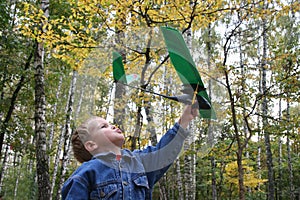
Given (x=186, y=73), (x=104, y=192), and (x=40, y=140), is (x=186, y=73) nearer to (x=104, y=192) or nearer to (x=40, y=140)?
(x=104, y=192)

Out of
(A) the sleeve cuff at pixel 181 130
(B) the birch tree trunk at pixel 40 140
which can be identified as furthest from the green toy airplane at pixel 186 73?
(B) the birch tree trunk at pixel 40 140

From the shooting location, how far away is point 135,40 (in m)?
2.89

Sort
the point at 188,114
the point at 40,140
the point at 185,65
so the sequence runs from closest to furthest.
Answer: the point at 185,65 < the point at 188,114 < the point at 40,140

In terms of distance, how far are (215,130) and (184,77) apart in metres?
0.86

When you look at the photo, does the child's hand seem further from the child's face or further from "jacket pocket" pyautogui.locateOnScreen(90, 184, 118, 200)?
"jacket pocket" pyautogui.locateOnScreen(90, 184, 118, 200)

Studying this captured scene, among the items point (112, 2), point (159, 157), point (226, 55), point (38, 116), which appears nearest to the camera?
point (159, 157)

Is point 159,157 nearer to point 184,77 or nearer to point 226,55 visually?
point 184,77

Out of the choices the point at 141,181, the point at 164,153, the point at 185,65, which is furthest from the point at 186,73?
the point at 141,181

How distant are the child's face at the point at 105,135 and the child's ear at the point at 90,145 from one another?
0.05 feet

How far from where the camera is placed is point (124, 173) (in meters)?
1.25

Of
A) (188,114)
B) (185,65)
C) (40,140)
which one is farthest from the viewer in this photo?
(40,140)

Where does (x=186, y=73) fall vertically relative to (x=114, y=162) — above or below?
above

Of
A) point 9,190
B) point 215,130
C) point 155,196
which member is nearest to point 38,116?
point 215,130

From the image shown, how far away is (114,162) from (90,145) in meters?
0.13
